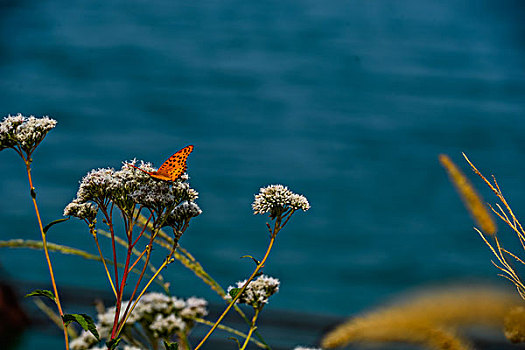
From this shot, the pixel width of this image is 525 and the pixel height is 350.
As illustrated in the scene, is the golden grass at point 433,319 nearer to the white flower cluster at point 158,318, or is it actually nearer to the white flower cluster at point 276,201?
the white flower cluster at point 276,201

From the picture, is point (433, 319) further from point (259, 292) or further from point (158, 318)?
point (158, 318)

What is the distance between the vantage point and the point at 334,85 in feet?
4.73

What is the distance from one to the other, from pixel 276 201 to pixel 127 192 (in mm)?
108

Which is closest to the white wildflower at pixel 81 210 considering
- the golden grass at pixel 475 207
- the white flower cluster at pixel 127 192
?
the white flower cluster at pixel 127 192

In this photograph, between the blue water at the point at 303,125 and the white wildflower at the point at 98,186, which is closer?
the white wildflower at the point at 98,186

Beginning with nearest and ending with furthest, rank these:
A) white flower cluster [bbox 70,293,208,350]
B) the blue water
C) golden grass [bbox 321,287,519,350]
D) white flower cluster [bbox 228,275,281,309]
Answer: golden grass [bbox 321,287,519,350]
white flower cluster [bbox 228,275,281,309]
white flower cluster [bbox 70,293,208,350]
the blue water

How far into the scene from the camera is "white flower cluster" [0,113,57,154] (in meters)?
0.40

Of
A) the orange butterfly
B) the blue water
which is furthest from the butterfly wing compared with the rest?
the blue water

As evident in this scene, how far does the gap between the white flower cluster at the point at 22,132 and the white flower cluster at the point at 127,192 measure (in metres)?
0.05

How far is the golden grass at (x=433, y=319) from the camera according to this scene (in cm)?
35

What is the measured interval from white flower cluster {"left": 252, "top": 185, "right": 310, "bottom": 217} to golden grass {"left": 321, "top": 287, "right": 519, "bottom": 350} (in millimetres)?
97

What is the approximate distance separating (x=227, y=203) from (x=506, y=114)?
732mm

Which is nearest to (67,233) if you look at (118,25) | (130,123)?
(130,123)

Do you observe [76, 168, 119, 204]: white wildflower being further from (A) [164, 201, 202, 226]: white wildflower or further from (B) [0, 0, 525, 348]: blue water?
(B) [0, 0, 525, 348]: blue water
